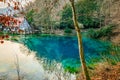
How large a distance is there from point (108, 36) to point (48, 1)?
38.9 meters

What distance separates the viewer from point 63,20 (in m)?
63.9

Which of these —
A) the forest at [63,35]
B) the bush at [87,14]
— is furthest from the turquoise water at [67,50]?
the bush at [87,14]

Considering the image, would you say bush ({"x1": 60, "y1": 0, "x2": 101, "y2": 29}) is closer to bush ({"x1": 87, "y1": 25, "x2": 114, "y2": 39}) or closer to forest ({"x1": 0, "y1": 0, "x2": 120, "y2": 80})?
forest ({"x1": 0, "y1": 0, "x2": 120, "y2": 80})

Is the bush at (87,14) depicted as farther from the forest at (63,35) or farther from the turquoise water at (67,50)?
the turquoise water at (67,50)

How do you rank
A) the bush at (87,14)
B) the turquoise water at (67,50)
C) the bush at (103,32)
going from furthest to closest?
the bush at (87,14), the bush at (103,32), the turquoise water at (67,50)

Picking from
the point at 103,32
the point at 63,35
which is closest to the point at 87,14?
the point at 63,35

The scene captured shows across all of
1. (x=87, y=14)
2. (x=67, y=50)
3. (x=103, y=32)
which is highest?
(x=87, y=14)

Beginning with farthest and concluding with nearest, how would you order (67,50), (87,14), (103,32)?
(87,14), (103,32), (67,50)

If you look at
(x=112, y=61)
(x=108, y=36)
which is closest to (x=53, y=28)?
(x=108, y=36)

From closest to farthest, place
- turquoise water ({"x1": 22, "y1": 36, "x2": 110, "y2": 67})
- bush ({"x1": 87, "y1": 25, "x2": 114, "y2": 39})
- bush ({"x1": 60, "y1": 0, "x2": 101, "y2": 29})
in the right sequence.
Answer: turquoise water ({"x1": 22, "y1": 36, "x2": 110, "y2": 67}) → bush ({"x1": 87, "y1": 25, "x2": 114, "y2": 39}) → bush ({"x1": 60, "y1": 0, "x2": 101, "y2": 29})

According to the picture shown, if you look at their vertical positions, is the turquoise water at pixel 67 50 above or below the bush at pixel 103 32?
below

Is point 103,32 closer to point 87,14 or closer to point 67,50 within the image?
point 87,14

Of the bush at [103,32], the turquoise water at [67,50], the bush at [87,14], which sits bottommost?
the turquoise water at [67,50]

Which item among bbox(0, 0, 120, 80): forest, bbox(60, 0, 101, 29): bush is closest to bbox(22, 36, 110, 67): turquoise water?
bbox(0, 0, 120, 80): forest
